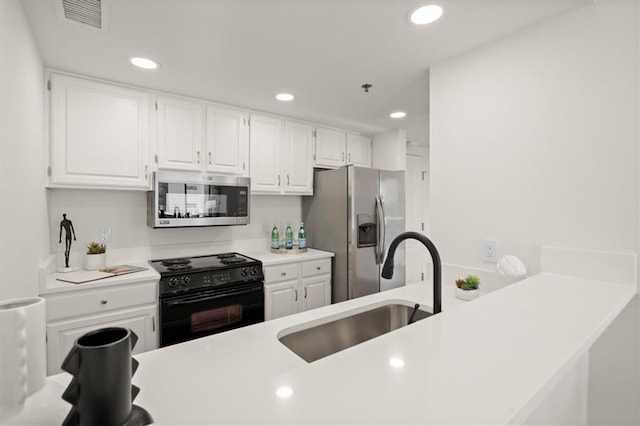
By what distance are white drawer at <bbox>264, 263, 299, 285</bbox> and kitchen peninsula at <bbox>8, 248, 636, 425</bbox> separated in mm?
1547

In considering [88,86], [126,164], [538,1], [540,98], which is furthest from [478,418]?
[88,86]

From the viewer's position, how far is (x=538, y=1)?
145 cm

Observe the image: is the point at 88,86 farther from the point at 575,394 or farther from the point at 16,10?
the point at 575,394

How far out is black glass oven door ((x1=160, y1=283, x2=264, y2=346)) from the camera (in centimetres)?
228

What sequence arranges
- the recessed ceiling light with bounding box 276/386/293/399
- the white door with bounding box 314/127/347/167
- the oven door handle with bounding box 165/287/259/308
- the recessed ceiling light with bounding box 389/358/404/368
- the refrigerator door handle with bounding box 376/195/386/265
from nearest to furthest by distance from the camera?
the recessed ceiling light with bounding box 276/386/293/399 → the recessed ceiling light with bounding box 389/358/404/368 → the oven door handle with bounding box 165/287/259/308 → the refrigerator door handle with bounding box 376/195/386/265 → the white door with bounding box 314/127/347/167

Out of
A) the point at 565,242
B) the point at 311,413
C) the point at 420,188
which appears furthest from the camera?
the point at 420,188

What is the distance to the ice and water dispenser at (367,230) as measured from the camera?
319 cm

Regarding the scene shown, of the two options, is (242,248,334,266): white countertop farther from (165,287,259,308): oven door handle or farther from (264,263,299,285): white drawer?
(165,287,259,308): oven door handle

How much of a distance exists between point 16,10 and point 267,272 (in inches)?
86.7

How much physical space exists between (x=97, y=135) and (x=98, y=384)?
2.46 metres

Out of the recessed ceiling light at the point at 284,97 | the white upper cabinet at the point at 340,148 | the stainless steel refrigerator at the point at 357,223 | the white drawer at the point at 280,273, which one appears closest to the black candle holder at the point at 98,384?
the white drawer at the point at 280,273

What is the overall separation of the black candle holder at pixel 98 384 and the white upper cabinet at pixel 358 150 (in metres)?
3.59

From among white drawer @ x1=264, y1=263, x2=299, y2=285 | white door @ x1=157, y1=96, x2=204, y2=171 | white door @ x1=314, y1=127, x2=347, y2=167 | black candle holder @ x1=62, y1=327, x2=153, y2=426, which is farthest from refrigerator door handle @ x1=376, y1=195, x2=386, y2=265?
black candle holder @ x1=62, y1=327, x2=153, y2=426

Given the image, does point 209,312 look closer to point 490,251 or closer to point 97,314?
point 97,314
